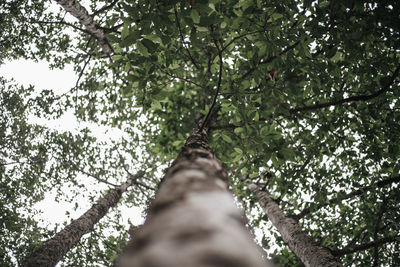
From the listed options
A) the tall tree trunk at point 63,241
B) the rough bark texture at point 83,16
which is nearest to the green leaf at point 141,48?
the rough bark texture at point 83,16

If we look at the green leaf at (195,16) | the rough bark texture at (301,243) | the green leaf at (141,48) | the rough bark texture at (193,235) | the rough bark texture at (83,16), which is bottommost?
the rough bark texture at (193,235)

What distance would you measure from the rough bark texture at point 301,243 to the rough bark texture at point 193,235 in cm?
249

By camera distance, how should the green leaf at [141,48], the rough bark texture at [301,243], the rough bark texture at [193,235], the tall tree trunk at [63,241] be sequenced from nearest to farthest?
the rough bark texture at [193,235], the green leaf at [141,48], the rough bark texture at [301,243], the tall tree trunk at [63,241]

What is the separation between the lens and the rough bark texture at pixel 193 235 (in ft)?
1.63

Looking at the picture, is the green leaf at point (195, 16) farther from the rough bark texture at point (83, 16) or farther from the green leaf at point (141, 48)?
the rough bark texture at point (83, 16)

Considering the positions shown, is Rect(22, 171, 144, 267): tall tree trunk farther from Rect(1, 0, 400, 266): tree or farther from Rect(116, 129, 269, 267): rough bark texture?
Rect(116, 129, 269, 267): rough bark texture

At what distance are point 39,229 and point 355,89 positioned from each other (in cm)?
1101

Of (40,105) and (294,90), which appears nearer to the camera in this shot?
(294,90)

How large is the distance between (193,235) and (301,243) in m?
3.12

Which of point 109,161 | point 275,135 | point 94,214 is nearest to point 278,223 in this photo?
point 275,135

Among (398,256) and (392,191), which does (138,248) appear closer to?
(392,191)

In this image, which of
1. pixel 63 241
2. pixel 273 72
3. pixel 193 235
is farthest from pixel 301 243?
pixel 63 241

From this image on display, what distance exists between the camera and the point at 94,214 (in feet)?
19.4

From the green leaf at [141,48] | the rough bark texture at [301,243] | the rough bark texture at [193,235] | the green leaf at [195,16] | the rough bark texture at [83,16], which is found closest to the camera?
the rough bark texture at [193,235]
